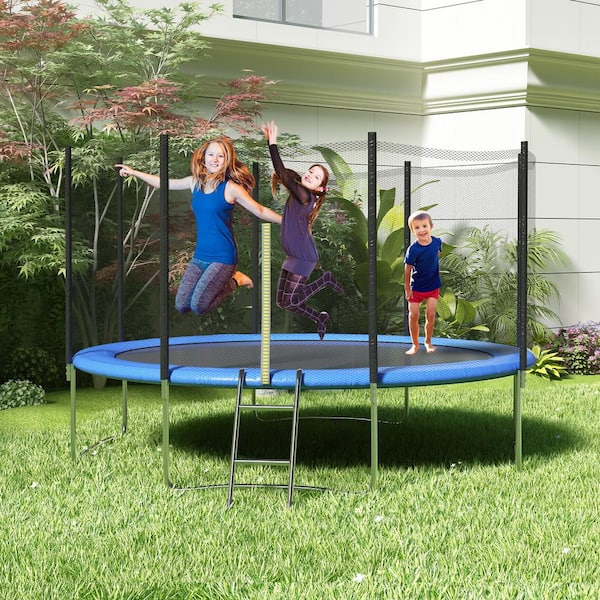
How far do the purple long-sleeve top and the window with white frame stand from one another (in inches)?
201

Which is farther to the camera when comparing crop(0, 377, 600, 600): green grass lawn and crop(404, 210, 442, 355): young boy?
crop(404, 210, 442, 355): young boy

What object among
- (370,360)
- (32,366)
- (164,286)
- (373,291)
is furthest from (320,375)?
(32,366)

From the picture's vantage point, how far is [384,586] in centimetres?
412

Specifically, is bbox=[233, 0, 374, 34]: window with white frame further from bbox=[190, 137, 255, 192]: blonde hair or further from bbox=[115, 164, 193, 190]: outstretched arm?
bbox=[190, 137, 255, 192]: blonde hair

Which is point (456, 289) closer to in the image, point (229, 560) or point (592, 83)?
point (592, 83)

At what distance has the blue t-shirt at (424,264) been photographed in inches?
253

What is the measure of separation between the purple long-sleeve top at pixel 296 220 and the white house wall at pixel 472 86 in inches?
177

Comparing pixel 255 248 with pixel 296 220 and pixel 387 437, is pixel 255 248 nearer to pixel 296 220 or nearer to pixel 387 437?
pixel 387 437

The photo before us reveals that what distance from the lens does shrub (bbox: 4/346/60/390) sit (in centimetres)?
945

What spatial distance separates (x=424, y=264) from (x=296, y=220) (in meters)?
0.83

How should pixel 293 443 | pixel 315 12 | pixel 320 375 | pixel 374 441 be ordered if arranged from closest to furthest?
pixel 293 443, pixel 374 441, pixel 320 375, pixel 315 12

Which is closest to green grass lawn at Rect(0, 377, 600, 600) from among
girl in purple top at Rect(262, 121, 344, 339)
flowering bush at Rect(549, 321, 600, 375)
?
girl in purple top at Rect(262, 121, 344, 339)

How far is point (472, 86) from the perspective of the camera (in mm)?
11336

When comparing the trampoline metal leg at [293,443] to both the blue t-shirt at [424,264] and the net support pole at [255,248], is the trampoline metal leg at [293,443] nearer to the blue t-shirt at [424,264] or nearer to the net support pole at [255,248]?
the blue t-shirt at [424,264]
